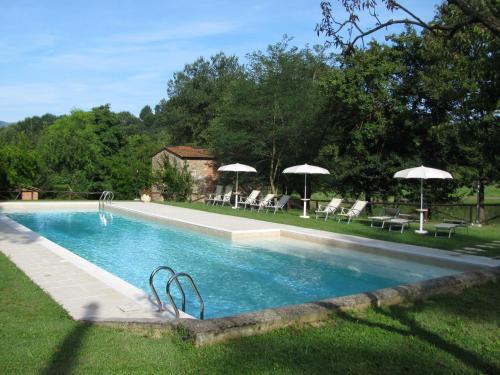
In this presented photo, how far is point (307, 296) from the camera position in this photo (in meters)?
7.76

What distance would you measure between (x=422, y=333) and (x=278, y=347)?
1.52 metres

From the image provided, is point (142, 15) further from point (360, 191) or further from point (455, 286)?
point (455, 286)

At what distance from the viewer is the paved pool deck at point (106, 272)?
17.9 feet

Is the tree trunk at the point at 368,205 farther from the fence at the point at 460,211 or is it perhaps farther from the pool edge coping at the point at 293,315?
the pool edge coping at the point at 293,315

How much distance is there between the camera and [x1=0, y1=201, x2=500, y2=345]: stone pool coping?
4473mm

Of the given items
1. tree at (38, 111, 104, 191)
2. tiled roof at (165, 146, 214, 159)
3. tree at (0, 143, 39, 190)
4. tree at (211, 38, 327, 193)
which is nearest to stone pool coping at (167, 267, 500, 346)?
tree at (211, 38, 327, 193)

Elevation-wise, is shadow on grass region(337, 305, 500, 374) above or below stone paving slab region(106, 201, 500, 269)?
below

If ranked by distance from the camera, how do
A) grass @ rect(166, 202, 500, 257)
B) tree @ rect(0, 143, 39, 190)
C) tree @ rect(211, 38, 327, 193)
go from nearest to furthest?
1. grass @ rect(166, 202, 500, 257)
2. tree @ rect(211, 38, 327, 193)
3. tree @ rect(0, 143, 39, 190)

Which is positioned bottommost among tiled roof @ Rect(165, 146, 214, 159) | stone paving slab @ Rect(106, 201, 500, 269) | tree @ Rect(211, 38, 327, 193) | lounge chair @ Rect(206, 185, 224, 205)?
stone paving slab @ Rect(106, 201, 500, 269)

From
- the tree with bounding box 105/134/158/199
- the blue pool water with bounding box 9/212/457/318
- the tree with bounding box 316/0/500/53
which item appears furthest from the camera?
the tree with bounding box 105/134/158/199

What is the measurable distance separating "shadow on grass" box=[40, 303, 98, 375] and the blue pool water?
8.59 feet

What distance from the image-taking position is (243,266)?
986 centimetres

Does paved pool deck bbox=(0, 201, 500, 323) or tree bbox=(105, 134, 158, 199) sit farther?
tree bbox=(105, 134, 158, 199)

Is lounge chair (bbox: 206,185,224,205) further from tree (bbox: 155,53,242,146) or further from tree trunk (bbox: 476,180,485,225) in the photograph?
tree (bbox: 155,53,242,146)
